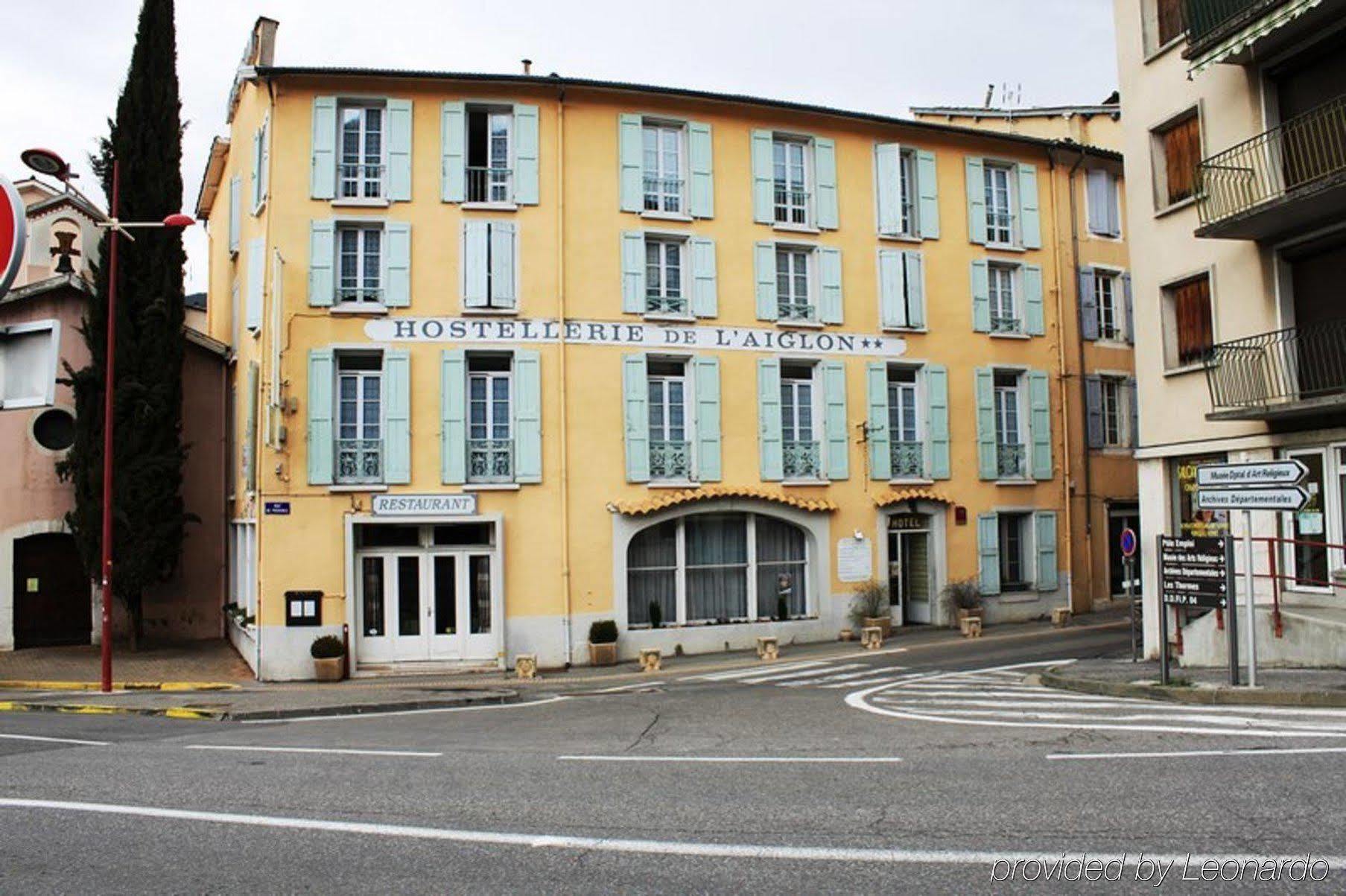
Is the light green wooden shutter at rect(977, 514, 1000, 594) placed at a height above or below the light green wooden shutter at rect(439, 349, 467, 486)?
below

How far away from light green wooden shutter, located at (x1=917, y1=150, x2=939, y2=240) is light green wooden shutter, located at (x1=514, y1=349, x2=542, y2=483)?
376 inches

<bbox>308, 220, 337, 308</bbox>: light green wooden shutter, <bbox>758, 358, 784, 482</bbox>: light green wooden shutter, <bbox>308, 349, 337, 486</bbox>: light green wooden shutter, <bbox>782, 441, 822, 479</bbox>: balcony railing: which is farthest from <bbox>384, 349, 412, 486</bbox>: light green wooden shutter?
<bbox>782, 441, 822, 479</bbox>: balcony railing

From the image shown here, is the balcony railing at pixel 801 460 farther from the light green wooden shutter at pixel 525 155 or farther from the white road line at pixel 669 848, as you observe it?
the white road line at pixel 669 848

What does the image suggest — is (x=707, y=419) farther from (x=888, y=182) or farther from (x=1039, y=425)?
(x=1039, y=425)

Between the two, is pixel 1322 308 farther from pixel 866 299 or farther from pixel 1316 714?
pixel 866 299

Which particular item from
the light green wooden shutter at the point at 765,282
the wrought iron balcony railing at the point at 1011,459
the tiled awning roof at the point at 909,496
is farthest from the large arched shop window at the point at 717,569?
the wrought iron balcony railing at the point at 1011,459

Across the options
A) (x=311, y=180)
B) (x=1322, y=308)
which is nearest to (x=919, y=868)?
(x=1322, y=308)

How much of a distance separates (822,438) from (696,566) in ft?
12.5

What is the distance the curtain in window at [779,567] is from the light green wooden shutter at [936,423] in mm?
3531

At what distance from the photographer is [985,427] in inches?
968

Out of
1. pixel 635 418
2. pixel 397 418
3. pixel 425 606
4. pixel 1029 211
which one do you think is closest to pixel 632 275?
pixel 635 418

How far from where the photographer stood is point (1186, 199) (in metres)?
16.4

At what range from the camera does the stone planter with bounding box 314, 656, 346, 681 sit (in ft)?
62.2

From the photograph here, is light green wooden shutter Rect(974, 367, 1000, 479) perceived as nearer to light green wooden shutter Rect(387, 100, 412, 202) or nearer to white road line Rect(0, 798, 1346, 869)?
light green wooden shutter Rect(387, 100, 412, 202)
